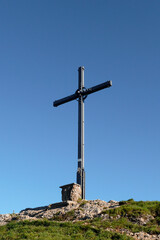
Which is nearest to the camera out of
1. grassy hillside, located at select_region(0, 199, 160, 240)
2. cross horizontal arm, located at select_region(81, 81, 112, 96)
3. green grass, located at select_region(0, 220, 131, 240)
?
green grass, located at select_region(0, 220, 131, 240)

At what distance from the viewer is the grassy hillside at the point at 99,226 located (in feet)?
54.7

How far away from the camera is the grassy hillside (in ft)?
54.7

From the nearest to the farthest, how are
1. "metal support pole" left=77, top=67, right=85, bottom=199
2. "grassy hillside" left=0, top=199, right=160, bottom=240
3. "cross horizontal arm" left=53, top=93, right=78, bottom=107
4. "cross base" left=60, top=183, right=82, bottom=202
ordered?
"grassy hillside" left=0, top=199, right=160, bottom=240 < "cross base" left=60, top=183, right=82, bottom=202 < "metal support pole" left=77, top=67, right=85, bottom=199 < "cross horizontal arm" left=53, top=93, right=78, bottom=107

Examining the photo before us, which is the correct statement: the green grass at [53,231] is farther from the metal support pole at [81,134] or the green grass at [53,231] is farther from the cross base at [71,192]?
the metal support pole at [81,134]

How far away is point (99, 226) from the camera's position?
59.4 feet

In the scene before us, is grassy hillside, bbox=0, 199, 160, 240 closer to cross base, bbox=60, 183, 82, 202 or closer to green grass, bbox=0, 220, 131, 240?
green grass, bbox=0, 220, 131, 240

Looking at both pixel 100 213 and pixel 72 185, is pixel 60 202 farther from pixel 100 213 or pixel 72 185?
pixel 100 213

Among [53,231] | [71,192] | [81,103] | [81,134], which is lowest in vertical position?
[53,231]

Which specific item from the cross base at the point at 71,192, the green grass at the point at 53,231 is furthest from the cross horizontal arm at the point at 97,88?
the green grass at the point at 53,231

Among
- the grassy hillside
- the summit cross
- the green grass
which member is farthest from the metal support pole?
the green grass

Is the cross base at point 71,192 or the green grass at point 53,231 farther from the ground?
the cross base at point 71,192

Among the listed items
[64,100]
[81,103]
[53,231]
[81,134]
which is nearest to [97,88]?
[81,103]

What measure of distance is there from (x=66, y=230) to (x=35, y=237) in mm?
2164

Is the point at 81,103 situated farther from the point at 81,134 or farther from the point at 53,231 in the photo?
the point at 53,231
